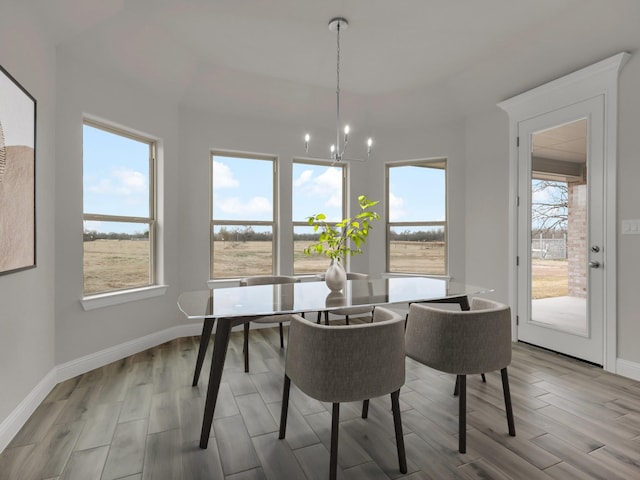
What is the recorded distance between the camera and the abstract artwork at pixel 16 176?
6.18 feet

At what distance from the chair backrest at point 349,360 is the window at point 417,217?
10.4 feet

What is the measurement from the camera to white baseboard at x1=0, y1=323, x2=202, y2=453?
2.02 meters

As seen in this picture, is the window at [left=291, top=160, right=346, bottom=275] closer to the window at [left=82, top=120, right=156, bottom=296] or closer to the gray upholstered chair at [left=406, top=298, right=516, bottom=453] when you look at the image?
the window at [left=82, top=120, right=156, bottom=296]

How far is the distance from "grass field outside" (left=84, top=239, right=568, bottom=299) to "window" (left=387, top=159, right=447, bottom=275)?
0.01 meters

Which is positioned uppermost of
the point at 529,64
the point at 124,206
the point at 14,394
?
the point at 529,64

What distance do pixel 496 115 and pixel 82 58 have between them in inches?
158

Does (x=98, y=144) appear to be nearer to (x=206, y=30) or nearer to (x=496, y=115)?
(x=206, y=30)

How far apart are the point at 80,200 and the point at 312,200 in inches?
103

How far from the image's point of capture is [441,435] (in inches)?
79.6

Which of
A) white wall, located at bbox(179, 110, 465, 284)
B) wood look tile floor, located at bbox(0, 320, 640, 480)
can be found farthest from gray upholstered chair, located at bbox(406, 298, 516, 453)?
white wall, located at bbox(179, 110, 465, 284)

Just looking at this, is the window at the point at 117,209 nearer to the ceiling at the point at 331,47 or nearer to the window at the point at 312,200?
the ceiling at the point at 331,47

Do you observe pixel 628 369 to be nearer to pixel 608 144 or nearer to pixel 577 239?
pixel 577 239

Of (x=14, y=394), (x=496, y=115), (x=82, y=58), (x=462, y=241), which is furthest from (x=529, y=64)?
(x=14, y=394)

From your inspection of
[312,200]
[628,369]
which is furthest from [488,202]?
[312,200]
